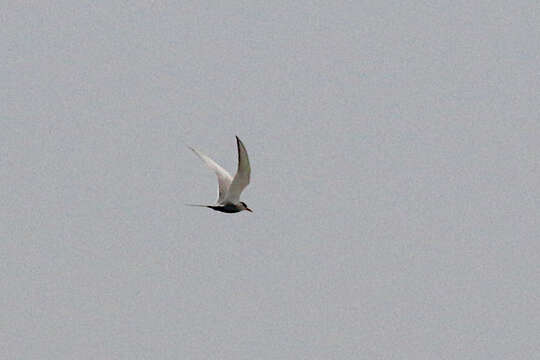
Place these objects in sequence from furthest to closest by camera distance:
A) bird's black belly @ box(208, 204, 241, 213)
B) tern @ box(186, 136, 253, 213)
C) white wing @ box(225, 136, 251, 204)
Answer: bird's black belly @ box(208, 204, 241, 213) → tern @ box(186, 136, 253, 213) → white wing @ box(225, 136, 251, 204)

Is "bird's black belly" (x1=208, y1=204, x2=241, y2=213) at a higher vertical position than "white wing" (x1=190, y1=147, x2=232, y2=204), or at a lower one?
lower

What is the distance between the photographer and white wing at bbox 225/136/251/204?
25.4 metres

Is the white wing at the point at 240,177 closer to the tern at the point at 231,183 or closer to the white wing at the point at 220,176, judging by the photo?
the tern at the point at 231,183

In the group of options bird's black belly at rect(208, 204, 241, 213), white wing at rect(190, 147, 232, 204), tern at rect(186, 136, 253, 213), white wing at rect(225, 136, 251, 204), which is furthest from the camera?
white wing at rect(190, 147, 232, 204)

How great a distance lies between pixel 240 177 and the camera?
88.4 ft

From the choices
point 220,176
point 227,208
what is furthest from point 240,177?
point 220,176

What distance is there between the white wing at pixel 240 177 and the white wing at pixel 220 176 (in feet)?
1.75

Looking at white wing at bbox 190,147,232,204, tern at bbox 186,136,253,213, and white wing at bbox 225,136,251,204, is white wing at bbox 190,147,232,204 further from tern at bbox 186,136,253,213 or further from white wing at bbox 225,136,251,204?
white wing at bbox 225,136,251,204

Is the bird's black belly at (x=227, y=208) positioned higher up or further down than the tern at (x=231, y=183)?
further down

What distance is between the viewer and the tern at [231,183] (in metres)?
26.0

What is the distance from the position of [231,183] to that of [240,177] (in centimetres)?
52

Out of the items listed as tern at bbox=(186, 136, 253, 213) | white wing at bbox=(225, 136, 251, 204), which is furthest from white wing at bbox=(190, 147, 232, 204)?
white wing at bbox=(225, 136, 251, 204)

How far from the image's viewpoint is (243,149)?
2520cm

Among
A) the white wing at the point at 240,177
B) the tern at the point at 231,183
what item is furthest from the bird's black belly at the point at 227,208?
the white wing at the point at 240,177
